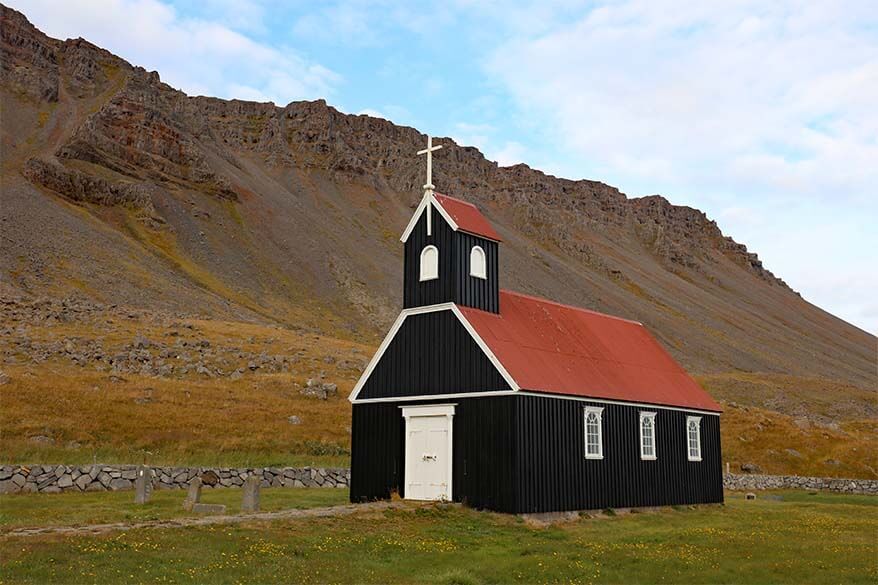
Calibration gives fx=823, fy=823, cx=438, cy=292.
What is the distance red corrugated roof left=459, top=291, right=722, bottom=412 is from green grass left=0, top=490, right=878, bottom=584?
460 cm

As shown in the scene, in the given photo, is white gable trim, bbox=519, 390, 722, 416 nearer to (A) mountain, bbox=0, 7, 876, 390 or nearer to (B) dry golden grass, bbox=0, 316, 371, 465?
(B) dry golden grass, bbox=0, 316, 371, 465

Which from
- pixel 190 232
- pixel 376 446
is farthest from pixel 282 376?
pixel 190 232

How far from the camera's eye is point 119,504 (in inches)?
981

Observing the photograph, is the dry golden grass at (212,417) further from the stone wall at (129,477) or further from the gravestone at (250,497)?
the gravestone at (250,497)

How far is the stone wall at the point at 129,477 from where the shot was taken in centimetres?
2789

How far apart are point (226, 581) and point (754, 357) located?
461ft

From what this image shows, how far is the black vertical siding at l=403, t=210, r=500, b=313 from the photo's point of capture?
2684cm

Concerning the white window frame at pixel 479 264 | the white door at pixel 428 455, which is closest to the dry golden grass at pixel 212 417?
the white door at pixel 428 455

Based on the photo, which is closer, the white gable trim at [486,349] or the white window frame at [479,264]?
the white gable trim at [486,349]

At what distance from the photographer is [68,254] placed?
8931cm

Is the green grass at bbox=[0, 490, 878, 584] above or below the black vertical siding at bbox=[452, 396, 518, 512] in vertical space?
below

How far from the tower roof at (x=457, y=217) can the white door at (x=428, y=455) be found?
593 cm

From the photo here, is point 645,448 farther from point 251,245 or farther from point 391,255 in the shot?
point 391,255

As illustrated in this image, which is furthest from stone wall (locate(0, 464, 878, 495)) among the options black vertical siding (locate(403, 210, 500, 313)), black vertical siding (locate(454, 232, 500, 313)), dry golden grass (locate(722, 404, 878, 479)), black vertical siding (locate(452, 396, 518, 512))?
dry golden grass (locate(722, 404, 878, 479))
